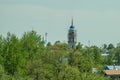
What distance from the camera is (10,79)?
3198 centimetres

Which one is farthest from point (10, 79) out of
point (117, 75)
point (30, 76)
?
point (117, 75)

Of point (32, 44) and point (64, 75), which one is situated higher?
point (32, 44)

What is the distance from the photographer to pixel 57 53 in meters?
30.2

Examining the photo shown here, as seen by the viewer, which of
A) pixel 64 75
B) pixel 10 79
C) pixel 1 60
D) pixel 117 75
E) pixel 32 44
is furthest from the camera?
pixel 117 75

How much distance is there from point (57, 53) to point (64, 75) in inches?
60.4

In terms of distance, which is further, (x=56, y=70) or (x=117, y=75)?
(x=117, y=75)

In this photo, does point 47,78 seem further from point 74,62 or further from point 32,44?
point 32,44

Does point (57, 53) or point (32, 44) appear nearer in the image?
point (57, 53)

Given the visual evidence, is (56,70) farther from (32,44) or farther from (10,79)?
(32,44)

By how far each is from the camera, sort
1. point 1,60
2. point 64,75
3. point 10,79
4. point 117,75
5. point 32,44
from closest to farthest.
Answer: point 64,75 < point 10,79 < point 1,60 < point 32,44 < point 117,75

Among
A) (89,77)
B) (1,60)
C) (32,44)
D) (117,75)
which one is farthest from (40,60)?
(117,75)

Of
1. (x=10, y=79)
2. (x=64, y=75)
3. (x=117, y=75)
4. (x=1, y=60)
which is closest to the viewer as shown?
(x=64, y=75)

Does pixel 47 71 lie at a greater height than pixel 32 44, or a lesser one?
lesser

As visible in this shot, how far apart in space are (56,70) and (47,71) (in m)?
0.61
